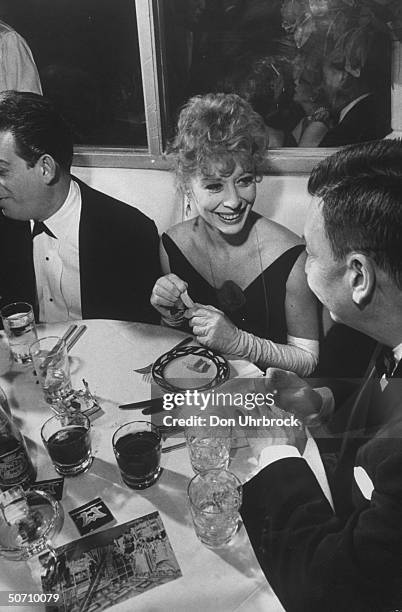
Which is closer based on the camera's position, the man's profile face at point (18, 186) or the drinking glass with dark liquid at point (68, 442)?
the drinking glass with dark liquid at point (68, 442)

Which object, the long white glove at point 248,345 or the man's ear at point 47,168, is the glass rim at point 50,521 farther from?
the man's ear at point 47,168

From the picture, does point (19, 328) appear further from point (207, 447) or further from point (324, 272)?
point (324, 272)

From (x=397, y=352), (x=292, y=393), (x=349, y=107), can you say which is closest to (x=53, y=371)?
(x=292, y=393)

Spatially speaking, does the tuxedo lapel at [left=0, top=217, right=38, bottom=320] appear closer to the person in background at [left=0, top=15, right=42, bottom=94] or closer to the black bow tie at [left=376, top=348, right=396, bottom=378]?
the person in background at [left=0, top=15, right=42, bottom=94]

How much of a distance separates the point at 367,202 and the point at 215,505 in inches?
26.9

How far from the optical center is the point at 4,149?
1312 millimetres

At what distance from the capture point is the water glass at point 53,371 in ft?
4.24

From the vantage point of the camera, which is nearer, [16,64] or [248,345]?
[16,64]

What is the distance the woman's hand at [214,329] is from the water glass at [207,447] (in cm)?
24

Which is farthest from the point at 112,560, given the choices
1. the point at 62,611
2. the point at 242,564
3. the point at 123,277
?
the point at 123,277

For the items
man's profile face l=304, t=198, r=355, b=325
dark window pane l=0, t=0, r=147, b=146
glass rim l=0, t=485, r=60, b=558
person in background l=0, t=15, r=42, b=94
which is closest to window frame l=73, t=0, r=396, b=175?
dark window pane l=0, t=0, r=147, b=146

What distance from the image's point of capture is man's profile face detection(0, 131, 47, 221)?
4.32 ft

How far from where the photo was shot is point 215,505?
1048 mm

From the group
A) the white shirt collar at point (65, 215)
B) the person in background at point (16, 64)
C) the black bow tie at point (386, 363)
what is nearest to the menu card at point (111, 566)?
the black bow tie at point (386, 363)
